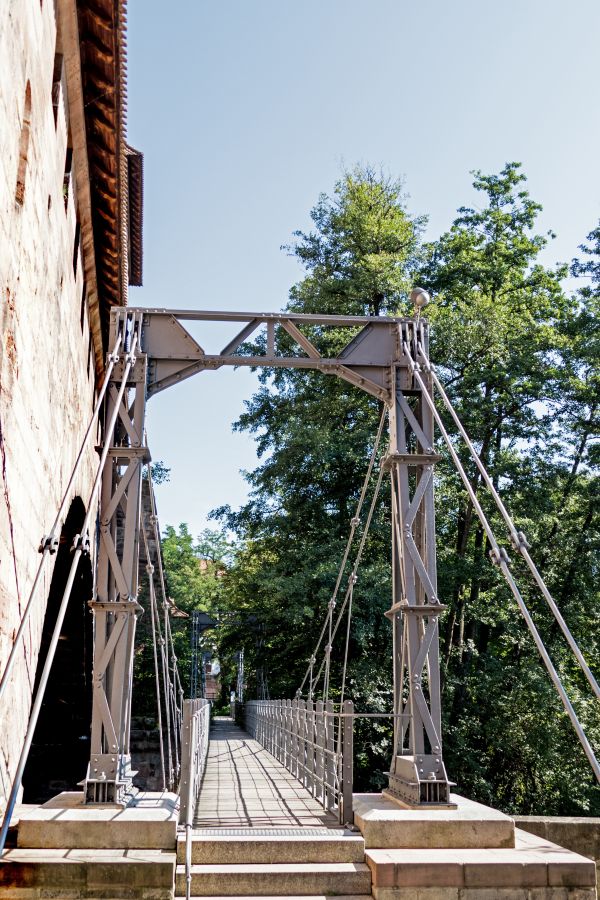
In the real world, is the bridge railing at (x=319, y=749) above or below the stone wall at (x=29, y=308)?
below

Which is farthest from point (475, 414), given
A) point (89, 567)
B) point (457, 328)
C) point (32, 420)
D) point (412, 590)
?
point (32, 420)

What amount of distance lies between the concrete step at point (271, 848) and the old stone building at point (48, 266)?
148 centimetres

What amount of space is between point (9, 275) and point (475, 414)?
1523 cm

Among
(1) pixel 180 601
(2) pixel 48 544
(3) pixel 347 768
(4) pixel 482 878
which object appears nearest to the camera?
(2) pixel 48 544

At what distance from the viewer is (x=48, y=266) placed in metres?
7.73

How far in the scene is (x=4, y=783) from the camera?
6438 mm

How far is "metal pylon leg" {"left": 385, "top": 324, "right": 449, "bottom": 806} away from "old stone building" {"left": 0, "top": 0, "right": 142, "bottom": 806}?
3.01m

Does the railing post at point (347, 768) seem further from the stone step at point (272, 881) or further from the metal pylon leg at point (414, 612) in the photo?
the stone step at point (272, 881)

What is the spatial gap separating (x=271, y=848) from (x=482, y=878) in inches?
54.2

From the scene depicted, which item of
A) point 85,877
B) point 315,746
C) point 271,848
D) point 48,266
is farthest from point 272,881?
point 48,266

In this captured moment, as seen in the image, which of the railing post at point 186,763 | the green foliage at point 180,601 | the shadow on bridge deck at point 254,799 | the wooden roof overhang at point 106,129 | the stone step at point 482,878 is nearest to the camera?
the stone step at point 482,878

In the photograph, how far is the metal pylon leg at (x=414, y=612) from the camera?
7.12 metres

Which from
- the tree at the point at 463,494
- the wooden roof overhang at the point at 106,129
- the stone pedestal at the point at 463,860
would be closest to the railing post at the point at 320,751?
the stone pedestal at the point at 463,860

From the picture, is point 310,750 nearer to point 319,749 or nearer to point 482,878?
point 319,749
